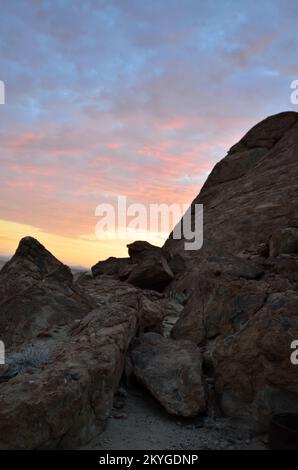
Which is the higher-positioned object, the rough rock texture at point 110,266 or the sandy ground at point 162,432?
the rough rock texture at point 110,266

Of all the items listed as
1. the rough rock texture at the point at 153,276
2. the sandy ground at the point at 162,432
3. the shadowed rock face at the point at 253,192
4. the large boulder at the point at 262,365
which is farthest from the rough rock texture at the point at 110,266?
the sandy ground at the point at 162,432

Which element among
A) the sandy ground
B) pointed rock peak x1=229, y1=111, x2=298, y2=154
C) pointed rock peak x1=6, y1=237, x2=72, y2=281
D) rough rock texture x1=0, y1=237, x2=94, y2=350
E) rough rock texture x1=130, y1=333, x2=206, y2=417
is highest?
pointed rock peak x1=229, y1=111, x2=298, y2=154

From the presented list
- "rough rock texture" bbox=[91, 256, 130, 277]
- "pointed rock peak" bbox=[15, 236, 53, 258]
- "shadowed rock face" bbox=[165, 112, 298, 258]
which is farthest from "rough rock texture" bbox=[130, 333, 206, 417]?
"rough rock texture" bbox=[91, 256, 130, 277]

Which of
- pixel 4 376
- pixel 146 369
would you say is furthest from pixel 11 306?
pixel 146 369

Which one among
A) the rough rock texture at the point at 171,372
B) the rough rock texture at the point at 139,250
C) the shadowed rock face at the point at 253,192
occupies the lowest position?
the rough rock texture at the point at 171,372

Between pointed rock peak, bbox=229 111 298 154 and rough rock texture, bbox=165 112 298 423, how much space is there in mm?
2374

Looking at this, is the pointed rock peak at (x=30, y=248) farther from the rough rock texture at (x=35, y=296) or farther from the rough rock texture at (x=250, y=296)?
the rough rock texture at (x=250, y=296)

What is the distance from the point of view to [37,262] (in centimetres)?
902

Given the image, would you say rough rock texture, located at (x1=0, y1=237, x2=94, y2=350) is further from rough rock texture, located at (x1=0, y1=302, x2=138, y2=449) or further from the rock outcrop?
rough rock texture, located at (x1=0, y1=302, x2=138, y2=449)

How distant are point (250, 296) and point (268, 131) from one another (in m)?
16.7

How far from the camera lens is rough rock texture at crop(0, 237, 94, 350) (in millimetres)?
7332

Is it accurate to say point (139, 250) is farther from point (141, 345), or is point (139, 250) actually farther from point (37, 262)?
point (141, 345)

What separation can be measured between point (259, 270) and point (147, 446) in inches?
216

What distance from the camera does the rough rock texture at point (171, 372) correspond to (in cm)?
525
